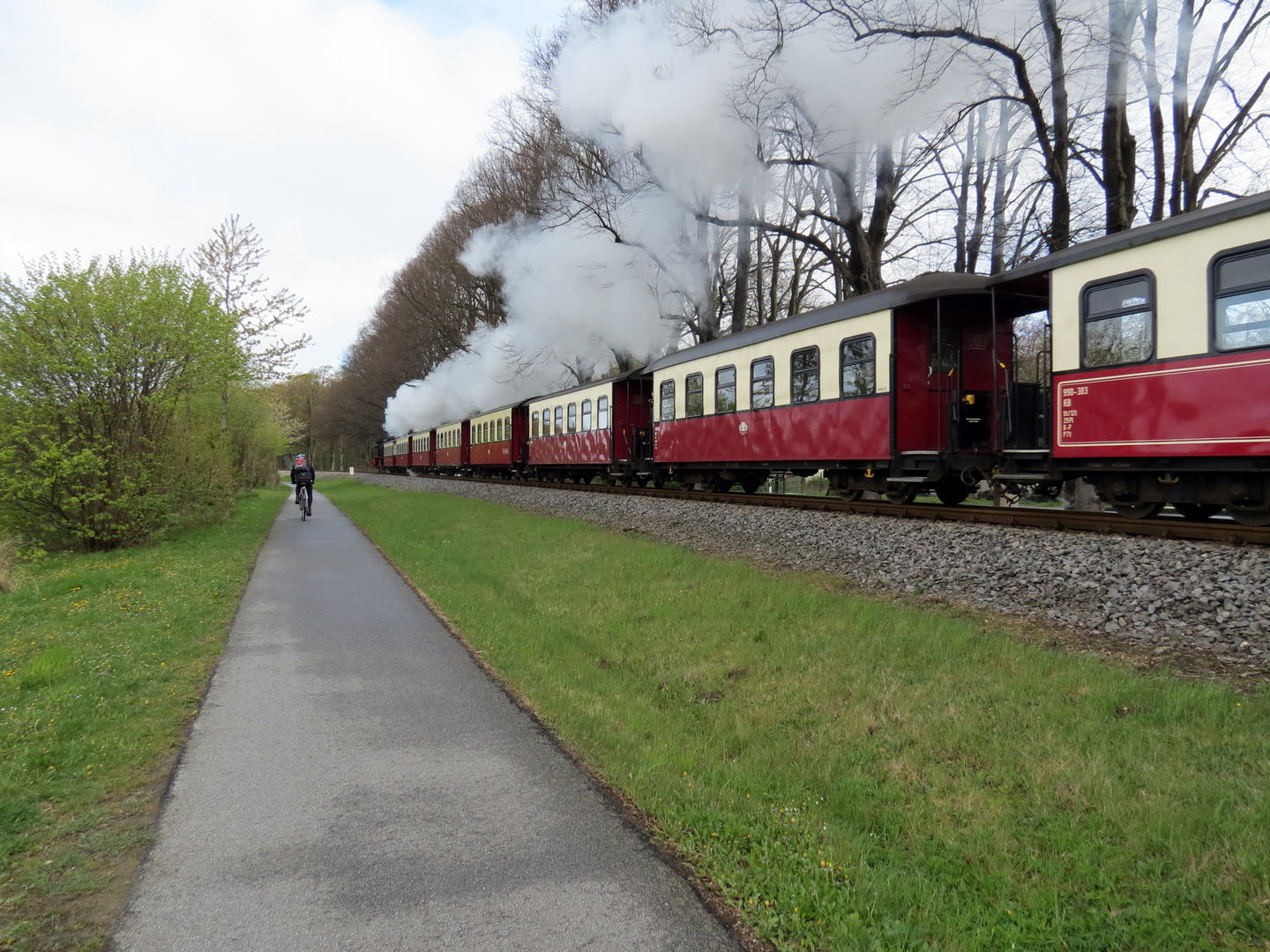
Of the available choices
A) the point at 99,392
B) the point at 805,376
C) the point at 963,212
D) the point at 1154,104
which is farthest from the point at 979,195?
the point at 99,392

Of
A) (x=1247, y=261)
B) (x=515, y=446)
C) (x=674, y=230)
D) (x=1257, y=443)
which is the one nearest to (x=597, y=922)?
(x=1257, y=443)

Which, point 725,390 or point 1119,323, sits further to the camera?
point 725,390

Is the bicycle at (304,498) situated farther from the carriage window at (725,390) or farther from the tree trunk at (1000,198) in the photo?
the tree trunk at (1000,198)

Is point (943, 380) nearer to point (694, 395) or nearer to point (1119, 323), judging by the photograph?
point (1119, 323)

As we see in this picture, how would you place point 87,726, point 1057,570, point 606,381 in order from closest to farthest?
1. point 87,726
2. point 1057,570
3. point 606,381

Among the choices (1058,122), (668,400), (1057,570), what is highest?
(1058,122)

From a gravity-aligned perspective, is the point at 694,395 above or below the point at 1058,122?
below

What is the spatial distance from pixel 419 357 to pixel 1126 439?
41.7 meters

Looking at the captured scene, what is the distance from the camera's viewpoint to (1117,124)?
13.1 m

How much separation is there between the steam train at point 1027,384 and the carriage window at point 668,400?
0.17 feet

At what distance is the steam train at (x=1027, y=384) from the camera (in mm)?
6797

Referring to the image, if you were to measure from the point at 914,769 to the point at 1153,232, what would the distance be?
5977mm

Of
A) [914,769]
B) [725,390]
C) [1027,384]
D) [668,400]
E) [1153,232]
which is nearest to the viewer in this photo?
[914,769]

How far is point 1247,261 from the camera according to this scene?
655 cm
